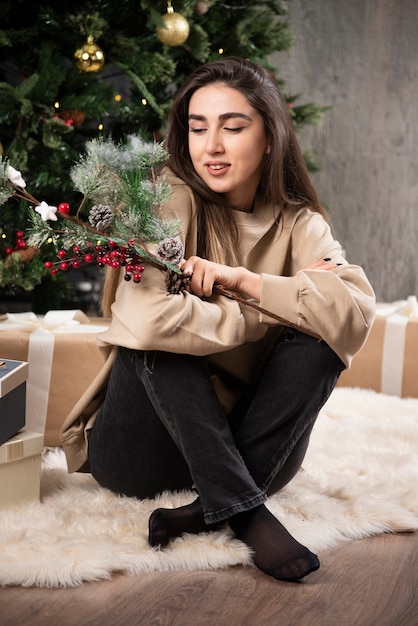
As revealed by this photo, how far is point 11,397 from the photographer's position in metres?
1.83

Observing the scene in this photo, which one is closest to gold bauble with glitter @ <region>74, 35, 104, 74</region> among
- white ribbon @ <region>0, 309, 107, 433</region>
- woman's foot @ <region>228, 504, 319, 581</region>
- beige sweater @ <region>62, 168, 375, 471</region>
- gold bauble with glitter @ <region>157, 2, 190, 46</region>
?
gold bauble with glitter @ <region>157, 2, 190, 46</region>

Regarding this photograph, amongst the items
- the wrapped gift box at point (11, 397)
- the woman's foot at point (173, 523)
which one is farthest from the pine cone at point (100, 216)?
the woman's foot at point (173, 523)

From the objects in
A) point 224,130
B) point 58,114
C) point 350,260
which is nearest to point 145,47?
point 58,114

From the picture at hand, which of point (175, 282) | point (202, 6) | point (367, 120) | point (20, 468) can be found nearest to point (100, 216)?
point (175, 282)

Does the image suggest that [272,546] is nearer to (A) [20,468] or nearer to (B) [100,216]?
(A) [20,468]

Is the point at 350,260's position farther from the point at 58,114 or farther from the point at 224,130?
the point at 224,130

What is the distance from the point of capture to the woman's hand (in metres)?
1.66

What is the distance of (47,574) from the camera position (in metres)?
1.51

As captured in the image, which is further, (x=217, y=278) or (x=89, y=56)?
(x=89, y=56)

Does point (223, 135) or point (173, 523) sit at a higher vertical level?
point (223, 135)

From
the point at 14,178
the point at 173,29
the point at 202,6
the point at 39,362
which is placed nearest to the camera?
the point at 14,178

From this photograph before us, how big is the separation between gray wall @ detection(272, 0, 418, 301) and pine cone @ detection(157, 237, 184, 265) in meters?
2.52

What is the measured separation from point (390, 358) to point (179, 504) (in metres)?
1.33

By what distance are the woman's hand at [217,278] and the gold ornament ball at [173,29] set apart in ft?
3.95
